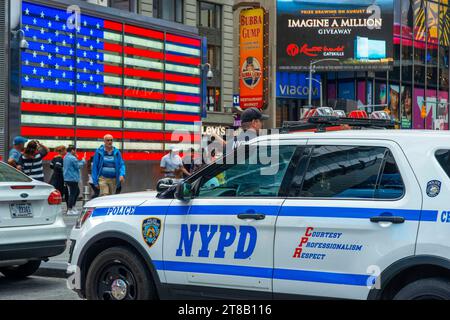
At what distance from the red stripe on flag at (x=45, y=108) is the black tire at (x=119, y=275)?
46.3ft

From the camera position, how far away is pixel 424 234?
4.93 meters

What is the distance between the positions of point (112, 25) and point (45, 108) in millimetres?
3829

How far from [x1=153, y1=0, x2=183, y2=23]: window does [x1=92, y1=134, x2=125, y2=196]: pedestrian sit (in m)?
26.8

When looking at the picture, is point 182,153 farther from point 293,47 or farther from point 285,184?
point 293,47

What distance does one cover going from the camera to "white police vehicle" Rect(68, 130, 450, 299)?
198 inches

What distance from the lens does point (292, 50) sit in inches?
2371

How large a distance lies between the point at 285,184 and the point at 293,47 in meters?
55.6

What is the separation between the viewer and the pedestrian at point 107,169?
14211 millimetres

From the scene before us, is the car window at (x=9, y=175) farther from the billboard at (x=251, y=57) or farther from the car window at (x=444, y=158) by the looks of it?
the billboard at (x=251, y=57)

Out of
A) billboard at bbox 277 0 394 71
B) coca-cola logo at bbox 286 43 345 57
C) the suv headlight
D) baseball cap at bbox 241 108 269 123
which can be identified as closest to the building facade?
billboard at bbox 277 0 394 71

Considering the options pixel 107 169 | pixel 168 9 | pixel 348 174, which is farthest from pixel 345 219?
pixel 168 9

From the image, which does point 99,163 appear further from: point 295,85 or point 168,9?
point 295,85

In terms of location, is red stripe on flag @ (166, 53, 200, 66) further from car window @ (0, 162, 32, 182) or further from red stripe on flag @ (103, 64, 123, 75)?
car window @ (0, 162, 32, 182)
